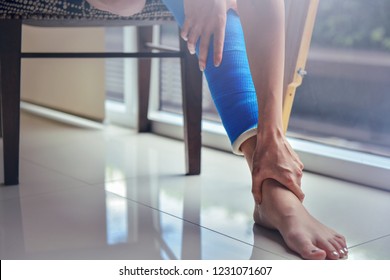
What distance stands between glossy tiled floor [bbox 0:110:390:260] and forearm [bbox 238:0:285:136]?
0.65ft

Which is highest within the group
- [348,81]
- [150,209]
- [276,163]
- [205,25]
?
[205,25]

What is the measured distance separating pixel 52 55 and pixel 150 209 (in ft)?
1.42

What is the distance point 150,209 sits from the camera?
118cm

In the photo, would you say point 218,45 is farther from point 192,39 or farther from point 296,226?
point 296,226

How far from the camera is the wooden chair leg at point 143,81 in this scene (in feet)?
6.07

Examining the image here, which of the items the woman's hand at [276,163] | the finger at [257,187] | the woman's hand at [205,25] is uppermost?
the woman's hand at [205,25]

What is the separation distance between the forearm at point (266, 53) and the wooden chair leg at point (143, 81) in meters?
0.86

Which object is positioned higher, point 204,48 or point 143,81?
point 204,48

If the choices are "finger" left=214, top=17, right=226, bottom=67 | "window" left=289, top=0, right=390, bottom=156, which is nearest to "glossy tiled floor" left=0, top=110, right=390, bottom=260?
"window" left=289, top=0, right=390, bottom=156

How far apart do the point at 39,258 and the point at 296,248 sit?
1.25 ft

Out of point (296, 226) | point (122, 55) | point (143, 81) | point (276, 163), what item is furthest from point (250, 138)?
point (143, 81)

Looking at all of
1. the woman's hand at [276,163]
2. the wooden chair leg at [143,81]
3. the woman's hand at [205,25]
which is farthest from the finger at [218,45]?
the wooden chair leg at [143,81]

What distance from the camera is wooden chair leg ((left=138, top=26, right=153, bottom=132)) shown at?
1851 mm

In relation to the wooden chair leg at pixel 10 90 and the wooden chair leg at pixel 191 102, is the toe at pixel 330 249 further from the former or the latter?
the wooden chair leg at pixel 10 90
